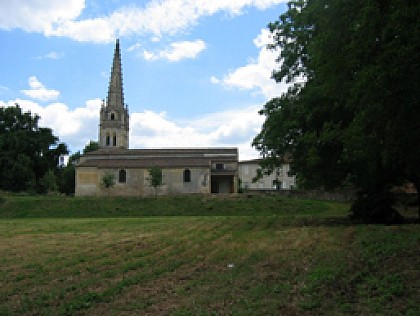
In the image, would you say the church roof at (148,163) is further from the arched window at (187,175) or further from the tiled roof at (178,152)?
the tiled roof at (178,152)

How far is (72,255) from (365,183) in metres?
14.7

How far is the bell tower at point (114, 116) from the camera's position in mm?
84188

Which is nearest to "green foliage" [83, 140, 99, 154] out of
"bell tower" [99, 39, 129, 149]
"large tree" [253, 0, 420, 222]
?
"bell tower" [99, 39, 129, 149]

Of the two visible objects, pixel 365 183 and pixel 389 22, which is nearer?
pixel 389 22

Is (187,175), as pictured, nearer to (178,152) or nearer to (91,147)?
(178,152)

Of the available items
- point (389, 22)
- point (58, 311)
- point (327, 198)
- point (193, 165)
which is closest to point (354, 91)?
point (389, 22)

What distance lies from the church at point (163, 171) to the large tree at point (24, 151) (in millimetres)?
6713

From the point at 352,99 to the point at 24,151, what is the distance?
6616 cm

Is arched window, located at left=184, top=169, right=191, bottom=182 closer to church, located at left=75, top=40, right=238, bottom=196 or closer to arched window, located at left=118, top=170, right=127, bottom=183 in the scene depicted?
church, located at left=75, top=40, right=238, bottom=196

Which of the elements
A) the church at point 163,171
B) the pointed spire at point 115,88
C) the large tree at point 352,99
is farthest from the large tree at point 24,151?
the large tree at point 352,99

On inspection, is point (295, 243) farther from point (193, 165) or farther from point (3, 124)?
point (3, 124)

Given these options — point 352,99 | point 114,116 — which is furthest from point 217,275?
point 114,116

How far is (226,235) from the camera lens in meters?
18.3

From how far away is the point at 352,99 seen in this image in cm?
1225
